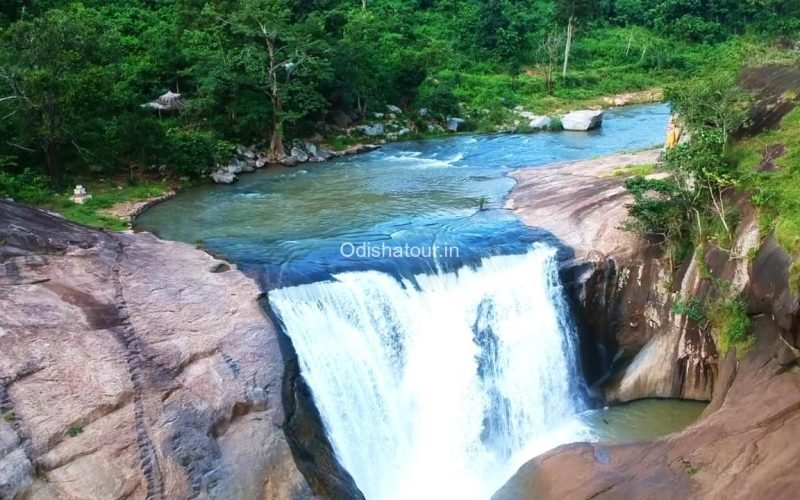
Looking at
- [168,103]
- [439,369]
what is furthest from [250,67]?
[439,369]

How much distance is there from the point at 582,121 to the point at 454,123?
6.24m

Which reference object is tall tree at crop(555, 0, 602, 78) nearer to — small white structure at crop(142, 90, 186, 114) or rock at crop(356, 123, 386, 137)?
rock at crop(356, 123, 386, 137)

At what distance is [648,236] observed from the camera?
14773 mm

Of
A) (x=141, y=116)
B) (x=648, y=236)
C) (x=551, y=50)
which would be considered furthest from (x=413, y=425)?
(x=551, y=50)

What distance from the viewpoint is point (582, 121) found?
3288 centimetres

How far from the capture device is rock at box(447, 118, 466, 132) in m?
33.9

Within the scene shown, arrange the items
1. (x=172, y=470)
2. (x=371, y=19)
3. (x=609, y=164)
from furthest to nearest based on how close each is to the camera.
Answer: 1. (x=371, y=19)
2. (x=609, y=164)
3. (x=172, y=470)

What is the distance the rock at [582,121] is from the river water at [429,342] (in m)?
16.9

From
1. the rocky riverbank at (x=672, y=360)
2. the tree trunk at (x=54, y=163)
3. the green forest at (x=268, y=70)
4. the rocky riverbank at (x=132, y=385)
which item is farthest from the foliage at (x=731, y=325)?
the tree trunk at (x=54, y=163)

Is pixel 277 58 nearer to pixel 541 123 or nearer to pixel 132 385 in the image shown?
pixel 541 123

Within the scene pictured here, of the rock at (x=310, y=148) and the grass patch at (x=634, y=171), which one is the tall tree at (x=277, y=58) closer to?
the rock at (x=310, y=148)

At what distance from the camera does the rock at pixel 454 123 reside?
33938mm

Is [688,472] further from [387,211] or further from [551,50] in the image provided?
[551,50]

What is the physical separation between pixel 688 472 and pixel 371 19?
26.8 meters
